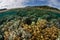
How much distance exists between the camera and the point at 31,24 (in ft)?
23.1

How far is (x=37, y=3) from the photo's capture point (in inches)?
294

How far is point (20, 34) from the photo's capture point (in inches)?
274

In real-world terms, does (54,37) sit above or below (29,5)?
below

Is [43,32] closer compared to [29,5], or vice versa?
[43,32]

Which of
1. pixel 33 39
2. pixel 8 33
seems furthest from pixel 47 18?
pixel 8 33

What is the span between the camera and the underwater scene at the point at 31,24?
22.6ft

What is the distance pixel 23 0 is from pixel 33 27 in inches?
42.8

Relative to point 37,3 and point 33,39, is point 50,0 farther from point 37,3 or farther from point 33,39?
point 33,39

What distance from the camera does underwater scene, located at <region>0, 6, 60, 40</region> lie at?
690 cm

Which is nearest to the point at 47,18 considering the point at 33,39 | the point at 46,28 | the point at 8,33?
the point at 46,28

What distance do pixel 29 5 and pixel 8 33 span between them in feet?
3.68

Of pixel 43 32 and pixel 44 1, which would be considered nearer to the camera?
pixel 43 32

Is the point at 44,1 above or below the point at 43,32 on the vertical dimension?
above

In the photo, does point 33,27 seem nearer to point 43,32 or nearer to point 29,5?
point 43,32
